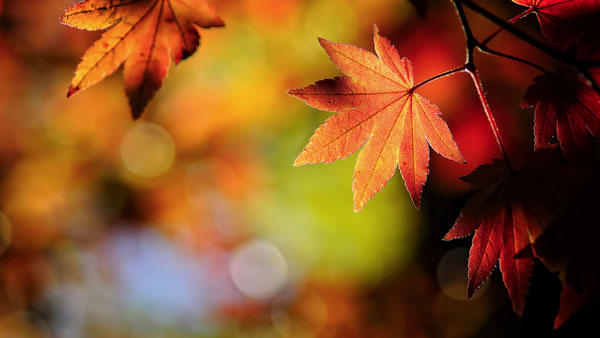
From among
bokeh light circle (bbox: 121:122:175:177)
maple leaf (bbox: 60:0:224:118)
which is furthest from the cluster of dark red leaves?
bokeh light circle (bbox: 121:122:175:177)

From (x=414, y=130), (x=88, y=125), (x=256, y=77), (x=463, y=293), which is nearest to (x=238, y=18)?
(x=256, y=77)

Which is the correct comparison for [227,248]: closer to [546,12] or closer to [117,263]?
[117,263]

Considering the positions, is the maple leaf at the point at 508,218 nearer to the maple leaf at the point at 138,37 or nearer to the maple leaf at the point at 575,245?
the maple leaf at the point at 575,245

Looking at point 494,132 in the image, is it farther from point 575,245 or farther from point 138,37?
point 138,37

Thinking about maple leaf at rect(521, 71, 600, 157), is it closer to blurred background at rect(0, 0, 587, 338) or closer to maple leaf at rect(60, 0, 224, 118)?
maple leaf at rect(60, 0, 224, 118)

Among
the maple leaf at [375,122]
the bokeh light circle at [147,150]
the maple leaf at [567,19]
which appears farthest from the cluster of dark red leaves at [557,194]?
the bokeh light circle at [147,150]

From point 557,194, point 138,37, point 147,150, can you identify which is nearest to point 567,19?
point 557,194
